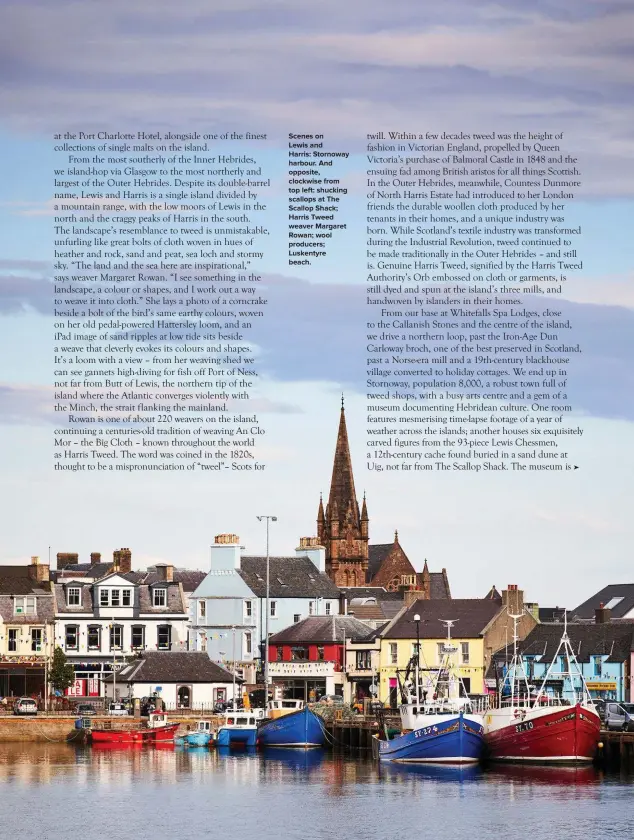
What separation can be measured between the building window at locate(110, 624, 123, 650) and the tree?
441 centimetres

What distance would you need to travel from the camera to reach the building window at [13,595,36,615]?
4594 inches

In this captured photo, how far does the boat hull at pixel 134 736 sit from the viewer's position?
10075 centimetres

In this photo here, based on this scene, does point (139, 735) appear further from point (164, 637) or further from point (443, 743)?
point (443, 743)

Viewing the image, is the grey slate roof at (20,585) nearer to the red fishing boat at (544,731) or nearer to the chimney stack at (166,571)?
the chimney stack at (166,571)

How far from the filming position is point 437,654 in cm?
11256

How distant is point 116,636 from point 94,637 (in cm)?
150

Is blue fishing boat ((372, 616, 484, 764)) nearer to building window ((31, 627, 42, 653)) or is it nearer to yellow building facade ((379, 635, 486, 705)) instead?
yellow building facade ((379, 635, 486, 705))

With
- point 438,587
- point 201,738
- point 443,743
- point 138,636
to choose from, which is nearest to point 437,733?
point 443,743

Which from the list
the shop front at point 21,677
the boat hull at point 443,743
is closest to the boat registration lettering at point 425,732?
the boat hull at point 443,743

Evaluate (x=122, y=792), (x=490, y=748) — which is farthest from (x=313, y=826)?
(x=490, y=748)

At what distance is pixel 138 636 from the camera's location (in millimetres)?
119438

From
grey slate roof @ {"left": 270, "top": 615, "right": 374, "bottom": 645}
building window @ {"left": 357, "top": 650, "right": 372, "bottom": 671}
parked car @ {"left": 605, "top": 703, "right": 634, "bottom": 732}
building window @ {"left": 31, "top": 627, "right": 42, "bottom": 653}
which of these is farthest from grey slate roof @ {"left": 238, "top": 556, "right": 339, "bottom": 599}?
parked car @ {"left": 605, "top": 703, "right": 634, "bottom": 732}

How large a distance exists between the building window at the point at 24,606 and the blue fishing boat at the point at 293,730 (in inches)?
927

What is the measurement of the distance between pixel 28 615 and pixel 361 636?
22737 mm
